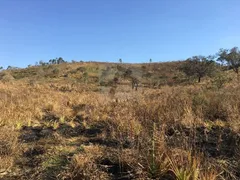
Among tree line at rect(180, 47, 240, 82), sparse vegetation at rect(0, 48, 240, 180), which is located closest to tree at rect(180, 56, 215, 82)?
tree line at rect(180, 47, 240, 82)

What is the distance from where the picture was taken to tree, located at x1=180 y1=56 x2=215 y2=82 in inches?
1432

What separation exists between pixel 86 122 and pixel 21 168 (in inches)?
125

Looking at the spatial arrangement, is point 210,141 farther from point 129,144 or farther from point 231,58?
point 231,58

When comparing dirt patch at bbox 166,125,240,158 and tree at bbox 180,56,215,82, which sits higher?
tree at bbox 180,56,215,82

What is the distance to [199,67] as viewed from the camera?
1470 inches

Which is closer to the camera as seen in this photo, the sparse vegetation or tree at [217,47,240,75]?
the sparse vegetation

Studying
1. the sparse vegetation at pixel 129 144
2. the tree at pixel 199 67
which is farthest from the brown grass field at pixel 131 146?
the tree at pixel 199 67

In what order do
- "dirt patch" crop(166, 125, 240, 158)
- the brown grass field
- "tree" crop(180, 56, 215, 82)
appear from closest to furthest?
the brown grass field, "dirt patch" crop(166, 125, 240, 158), "tree" crop(180, 56, 215, 82)

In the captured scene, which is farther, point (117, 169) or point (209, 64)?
point (209, 64)

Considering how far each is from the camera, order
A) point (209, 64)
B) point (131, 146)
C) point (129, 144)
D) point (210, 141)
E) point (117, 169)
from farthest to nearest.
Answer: point (209, 64) < point (210, 141) < point (129, 144) < point (131, 146) < point (117, 169)

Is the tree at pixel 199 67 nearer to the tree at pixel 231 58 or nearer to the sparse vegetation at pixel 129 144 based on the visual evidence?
the tree at pixel 231 58

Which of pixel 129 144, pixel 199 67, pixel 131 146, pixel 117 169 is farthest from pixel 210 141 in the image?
pixel 199 67

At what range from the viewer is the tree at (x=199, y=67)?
119 feet

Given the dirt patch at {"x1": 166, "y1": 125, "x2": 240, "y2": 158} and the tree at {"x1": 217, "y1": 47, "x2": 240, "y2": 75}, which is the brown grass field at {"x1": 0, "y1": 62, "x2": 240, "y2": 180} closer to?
the dirt patch at {"x1": 166, "y1": 125, "x2": 240, "y2": 158}
